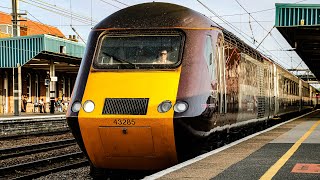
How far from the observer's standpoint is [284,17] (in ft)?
81.8

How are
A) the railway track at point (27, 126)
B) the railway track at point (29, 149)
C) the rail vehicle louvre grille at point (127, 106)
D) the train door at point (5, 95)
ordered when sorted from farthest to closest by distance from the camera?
the train door at point (5, 95), the railway track at point (27, 126), the railway track at point (29, 149), the rail vehicle louvre grille at point (127, 106)

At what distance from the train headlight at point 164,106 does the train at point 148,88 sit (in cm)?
2

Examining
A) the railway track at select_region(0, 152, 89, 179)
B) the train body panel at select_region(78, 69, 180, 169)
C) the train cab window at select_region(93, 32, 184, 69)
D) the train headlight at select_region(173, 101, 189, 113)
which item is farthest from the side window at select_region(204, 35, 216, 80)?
the railway track at select_region(0, 152, 89, 179)

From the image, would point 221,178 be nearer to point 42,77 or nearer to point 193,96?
point 193,96

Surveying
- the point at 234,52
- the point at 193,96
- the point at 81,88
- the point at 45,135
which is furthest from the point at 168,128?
the point at 45,135

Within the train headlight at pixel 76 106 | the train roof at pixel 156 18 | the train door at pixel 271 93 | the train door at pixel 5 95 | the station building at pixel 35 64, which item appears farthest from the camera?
the train door at pixel 5 95

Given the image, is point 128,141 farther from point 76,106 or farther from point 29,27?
point 29,27

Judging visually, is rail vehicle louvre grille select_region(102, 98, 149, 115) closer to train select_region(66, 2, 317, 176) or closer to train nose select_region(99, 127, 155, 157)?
train select_region(66, 2, 317, 176)

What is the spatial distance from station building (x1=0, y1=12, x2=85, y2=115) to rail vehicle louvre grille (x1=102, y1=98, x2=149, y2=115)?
26671mm

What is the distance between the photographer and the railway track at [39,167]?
37.2 ft

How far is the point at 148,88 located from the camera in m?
9.05

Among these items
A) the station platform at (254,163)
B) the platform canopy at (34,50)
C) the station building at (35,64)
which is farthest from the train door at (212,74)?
the platform canopy at (34,50)

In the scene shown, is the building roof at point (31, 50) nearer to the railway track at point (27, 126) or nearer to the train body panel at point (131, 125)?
the railway track at point (27, 126)

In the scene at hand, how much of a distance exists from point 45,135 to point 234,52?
12.5 meters
